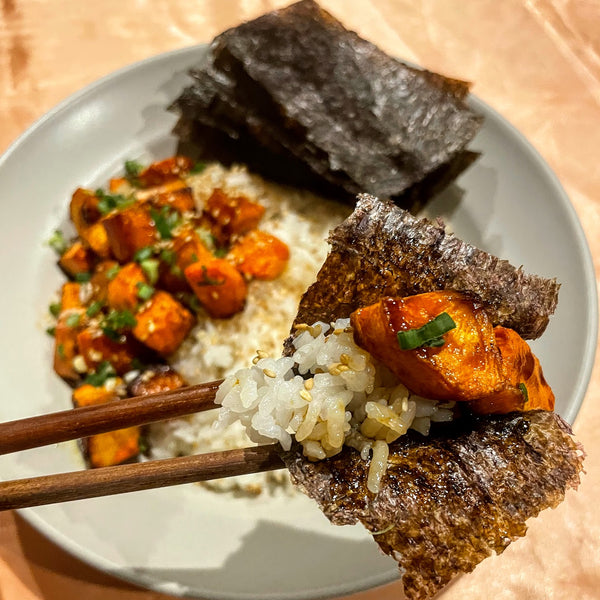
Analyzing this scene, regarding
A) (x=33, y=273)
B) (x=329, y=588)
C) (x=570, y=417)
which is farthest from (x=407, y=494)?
(x=33, y=273)

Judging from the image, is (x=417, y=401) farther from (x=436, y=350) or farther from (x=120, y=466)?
(x=120, y=466)

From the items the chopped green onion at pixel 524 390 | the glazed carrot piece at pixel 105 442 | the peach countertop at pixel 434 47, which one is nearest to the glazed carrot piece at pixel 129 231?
the glazed carrot piece at pixel 105 442

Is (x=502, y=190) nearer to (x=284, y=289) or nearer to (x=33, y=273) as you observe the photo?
(x=284, y=289)

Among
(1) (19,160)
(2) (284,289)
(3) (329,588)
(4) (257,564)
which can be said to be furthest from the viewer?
(2) (284,289)

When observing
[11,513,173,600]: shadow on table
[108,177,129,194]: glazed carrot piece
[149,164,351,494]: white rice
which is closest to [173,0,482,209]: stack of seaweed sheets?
[149,164,351,494]: white rice

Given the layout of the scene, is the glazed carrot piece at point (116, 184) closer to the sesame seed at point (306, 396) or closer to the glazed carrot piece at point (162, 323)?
the glazed carrot piece at point (162, 323)
